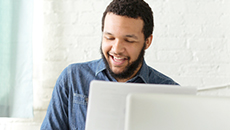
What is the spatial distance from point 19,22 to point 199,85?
1.18 metres

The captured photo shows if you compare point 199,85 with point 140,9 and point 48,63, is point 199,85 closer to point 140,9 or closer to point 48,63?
point 140,9

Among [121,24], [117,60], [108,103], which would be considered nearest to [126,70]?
[117,60]

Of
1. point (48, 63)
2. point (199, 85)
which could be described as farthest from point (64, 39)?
point (199, 85)

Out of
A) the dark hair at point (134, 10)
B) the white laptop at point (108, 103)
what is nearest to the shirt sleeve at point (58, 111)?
the dark hair at point (134, 10)

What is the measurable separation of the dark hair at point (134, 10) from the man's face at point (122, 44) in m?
0.02

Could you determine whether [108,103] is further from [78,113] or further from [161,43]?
[161,43]

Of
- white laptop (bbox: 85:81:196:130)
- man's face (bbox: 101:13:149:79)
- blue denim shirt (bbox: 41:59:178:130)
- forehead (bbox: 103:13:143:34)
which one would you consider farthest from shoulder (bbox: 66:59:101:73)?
white laptop (bbox: 85:81:196:130)

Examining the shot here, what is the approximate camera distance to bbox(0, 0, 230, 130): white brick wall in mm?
1700

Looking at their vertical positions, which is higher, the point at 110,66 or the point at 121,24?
the point at 121,24

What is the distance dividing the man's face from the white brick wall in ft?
1.22

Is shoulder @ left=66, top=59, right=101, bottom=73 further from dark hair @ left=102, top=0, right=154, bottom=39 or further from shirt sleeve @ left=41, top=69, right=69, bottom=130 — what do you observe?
dark hair @ left=102, top=0, right=154, bottom=39

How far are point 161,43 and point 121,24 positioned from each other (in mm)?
548

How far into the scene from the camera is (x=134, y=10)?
127 centimetres

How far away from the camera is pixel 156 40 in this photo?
5.61ft
